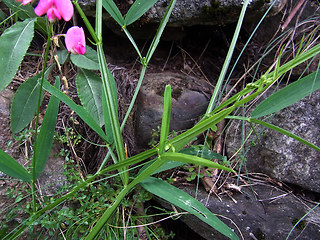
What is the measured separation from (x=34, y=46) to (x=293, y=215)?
1.34m

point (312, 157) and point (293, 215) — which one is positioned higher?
point (312, 157)


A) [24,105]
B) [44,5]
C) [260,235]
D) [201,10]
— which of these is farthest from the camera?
[201,10]

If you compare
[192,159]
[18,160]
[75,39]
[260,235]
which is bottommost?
[260,235]

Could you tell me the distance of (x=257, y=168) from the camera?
112cm

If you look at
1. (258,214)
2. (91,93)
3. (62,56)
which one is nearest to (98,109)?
(91,93)

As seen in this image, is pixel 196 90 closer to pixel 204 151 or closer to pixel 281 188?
pixel 204 151

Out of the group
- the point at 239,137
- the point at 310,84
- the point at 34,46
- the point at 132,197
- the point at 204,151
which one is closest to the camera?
the point at 310,84

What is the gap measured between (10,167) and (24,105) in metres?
0.33

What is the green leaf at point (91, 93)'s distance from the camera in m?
1.03

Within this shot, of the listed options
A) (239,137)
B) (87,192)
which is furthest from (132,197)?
(239,137)

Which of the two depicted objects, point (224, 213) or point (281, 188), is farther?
point (281, 188)

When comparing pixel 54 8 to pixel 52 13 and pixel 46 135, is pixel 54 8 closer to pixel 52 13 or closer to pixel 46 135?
pixel 52 13

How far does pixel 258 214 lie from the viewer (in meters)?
0.94

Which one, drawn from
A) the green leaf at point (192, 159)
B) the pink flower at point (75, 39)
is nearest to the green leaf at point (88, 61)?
the pink flower at point (75, 39)
